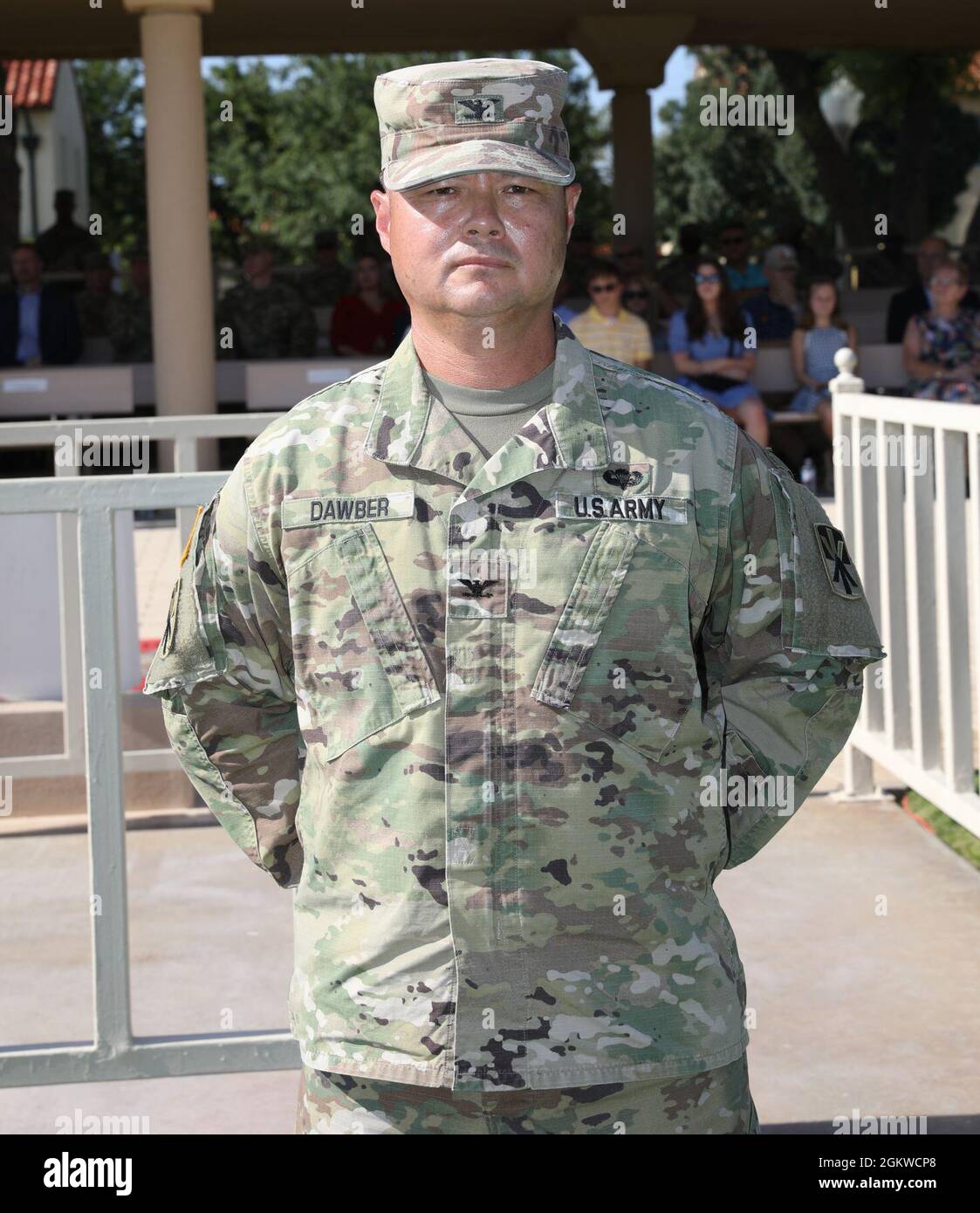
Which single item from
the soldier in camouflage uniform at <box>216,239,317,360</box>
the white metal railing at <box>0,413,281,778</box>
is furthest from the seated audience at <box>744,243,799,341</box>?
the white metal railing at <box>0,413,281,778</box>

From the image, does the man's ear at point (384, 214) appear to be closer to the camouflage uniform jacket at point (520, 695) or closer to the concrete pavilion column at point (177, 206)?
the camouflage uniform jacket at point (520, 695)

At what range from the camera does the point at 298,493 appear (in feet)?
6.70

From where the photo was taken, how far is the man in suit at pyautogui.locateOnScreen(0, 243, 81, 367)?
1271 cm

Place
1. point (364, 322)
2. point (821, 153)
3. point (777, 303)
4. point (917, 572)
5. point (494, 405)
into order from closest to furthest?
1. point (494, 405)
2. point (917, 572)
3. point (777, 303)
4. point (364, 322)
5. point (821, 153)

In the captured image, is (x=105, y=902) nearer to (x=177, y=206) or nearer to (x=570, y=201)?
(x=570, y=201)

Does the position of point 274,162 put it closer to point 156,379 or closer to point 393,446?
point 156,379

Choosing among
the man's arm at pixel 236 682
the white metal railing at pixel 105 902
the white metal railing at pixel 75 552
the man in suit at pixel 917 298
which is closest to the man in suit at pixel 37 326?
the man in suit at pixel 917 298

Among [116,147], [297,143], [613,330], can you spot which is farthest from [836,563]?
[297,143]

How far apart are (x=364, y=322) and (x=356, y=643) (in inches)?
439

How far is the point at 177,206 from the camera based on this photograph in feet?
39.7

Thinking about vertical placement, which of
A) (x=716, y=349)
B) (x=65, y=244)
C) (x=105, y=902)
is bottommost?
(x=105, y=902)

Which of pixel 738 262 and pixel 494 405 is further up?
pixel 738 262
